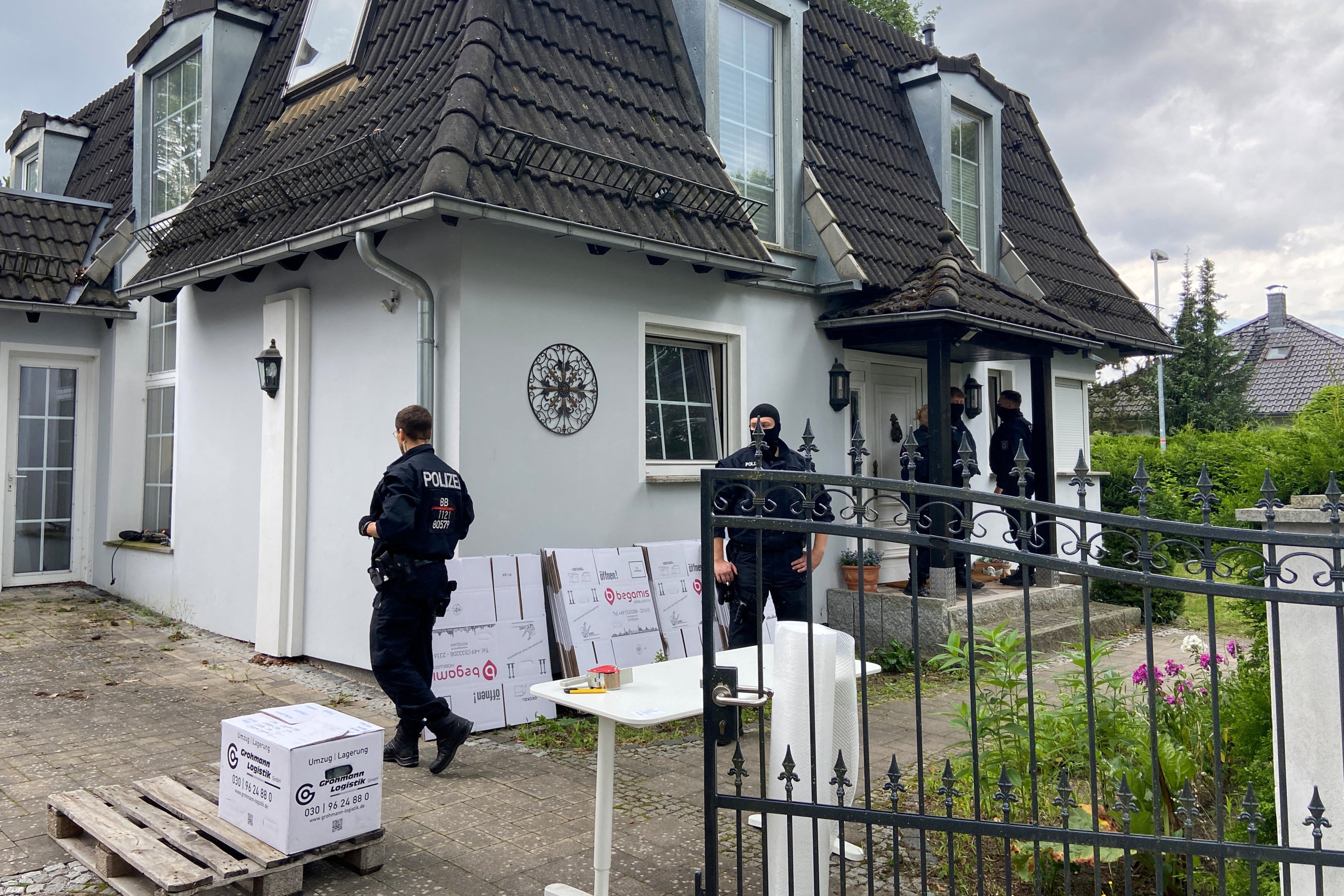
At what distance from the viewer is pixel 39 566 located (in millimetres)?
11070

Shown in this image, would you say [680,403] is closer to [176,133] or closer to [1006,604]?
[1006,604]

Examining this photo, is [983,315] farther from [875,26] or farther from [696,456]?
[875,26]

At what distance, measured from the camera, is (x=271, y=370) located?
791 cm

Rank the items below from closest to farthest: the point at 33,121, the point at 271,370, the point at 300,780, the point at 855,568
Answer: the point at 300,780 → the point at 271,370 → the point at 855,568 → the point at 33,121

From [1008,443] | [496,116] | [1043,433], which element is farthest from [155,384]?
[1043,433]

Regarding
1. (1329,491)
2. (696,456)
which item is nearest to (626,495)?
(696,456)

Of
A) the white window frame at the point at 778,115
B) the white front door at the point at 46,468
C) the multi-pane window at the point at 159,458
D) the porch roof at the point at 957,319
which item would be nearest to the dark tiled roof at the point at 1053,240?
the porch roof at the point at 957,319

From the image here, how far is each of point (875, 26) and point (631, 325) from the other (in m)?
6.45

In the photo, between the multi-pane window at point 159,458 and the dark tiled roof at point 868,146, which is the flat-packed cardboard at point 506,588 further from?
the multi-pane window at point 159,458

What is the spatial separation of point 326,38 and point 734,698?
309 inches

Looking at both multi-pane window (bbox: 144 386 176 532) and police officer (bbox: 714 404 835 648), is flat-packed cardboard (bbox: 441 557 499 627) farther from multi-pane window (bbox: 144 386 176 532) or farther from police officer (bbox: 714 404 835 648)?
multi-pane window (bbox: 144 386 176 532)

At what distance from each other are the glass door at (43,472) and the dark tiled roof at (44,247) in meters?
1.09

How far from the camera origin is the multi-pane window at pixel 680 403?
26.1 feet

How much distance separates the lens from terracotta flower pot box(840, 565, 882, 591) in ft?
30.0
